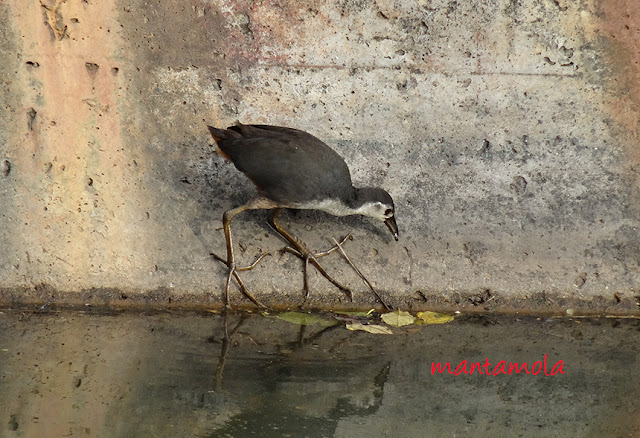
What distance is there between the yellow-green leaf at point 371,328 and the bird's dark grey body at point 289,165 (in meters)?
0.70

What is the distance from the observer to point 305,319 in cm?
427

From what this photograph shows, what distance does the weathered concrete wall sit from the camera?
4.37 m

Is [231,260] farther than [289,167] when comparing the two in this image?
Yes

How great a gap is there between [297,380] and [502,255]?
159 cm

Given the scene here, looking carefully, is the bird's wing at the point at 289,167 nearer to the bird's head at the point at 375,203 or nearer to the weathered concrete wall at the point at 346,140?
the bird's head at the point at 375,203

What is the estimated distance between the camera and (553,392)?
11.8 feet

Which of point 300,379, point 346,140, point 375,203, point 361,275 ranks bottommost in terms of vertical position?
point 300,379

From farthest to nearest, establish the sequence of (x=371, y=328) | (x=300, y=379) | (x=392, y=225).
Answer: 1. (x=392, y=225)
2. (x=371, y=328)
3. (x=300, y=379)

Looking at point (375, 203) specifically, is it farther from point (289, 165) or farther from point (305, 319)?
point (305, 319)

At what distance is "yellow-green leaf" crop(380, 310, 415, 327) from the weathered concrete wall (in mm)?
124

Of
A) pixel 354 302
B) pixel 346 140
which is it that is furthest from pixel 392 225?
pixel 346 140

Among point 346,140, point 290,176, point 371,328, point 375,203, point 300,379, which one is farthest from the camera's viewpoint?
point 346,140

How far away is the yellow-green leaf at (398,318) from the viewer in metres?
4.25

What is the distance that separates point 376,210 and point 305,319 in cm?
73
